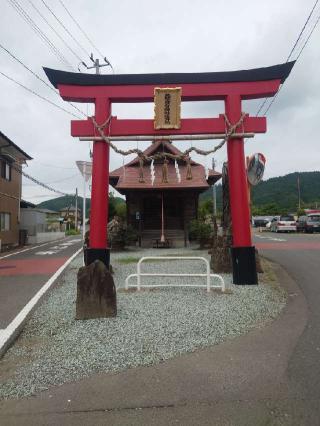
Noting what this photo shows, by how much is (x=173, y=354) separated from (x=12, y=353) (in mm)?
2065

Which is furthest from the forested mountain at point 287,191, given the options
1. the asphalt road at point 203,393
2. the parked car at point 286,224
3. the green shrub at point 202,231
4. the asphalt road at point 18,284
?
the asphalt road at point 203,393

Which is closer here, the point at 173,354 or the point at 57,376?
the point at 57,376

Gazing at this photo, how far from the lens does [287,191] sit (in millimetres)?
83812

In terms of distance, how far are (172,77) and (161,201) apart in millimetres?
12745

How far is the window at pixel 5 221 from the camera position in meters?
22.3

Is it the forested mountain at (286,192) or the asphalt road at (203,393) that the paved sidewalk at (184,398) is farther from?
the forested mountain at (286,192)

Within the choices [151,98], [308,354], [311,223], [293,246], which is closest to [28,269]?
[151,98]

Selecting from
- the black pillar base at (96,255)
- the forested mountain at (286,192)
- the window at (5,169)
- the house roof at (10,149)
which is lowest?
the black pillar base at (96,255)

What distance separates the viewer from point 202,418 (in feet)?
9.71

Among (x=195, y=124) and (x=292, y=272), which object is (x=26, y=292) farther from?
(x=292, y=272)

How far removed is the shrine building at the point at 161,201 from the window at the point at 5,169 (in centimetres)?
684

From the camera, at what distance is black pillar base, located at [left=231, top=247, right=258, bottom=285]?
8.21 m

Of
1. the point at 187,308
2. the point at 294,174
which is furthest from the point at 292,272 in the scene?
the point at 294,174

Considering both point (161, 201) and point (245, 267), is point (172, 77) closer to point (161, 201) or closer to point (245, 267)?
point (245, 267)
